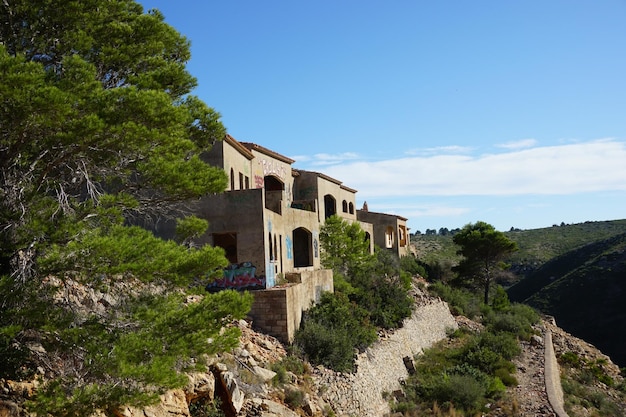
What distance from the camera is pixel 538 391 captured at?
2166cm

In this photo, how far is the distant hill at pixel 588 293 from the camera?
4622 centimetres

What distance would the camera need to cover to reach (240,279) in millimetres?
17984

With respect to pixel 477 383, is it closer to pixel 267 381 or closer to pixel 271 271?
pixel 271 271

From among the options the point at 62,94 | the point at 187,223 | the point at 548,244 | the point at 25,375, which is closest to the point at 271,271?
the point at 187,223

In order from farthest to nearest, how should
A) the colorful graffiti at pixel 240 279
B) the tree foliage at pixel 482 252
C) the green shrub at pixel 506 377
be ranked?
the tree foliage at pixel 482 252, the green shrub at pixel 506 377, the colorful graffiti at pixel 240 279

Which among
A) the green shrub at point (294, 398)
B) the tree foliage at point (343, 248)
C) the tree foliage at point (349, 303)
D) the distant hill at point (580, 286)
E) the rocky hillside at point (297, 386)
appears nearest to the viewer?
the rocky hillside at point (297, 386)

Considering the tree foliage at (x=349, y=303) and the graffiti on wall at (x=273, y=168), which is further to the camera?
the graffiti on wall at (x=273, y=168)

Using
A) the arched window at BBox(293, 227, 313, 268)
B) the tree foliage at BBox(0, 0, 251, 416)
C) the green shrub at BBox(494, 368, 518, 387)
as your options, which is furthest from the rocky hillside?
the arched window at BBox(293, 227, 313, 268)

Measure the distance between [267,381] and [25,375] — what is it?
6.29 meters

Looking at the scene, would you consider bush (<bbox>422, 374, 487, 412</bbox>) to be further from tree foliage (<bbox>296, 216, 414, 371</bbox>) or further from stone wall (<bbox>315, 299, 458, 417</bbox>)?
tree foliage (<bbox>296, 216, 414, 371</bbox>)


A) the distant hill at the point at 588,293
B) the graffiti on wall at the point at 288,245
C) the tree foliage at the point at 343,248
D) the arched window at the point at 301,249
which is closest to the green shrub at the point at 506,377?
the tree foliage at the point at 343,248

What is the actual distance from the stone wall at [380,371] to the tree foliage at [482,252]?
43.0 feet

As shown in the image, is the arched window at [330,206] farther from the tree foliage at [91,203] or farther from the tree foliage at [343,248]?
the tree foliage at [91,203]

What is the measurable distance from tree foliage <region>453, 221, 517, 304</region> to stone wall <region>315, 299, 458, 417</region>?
1310cm
